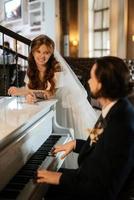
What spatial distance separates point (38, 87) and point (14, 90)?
0.93 ft

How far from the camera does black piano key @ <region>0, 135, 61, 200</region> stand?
1.67 meters

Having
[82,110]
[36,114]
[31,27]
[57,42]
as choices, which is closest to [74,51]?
[57,42]

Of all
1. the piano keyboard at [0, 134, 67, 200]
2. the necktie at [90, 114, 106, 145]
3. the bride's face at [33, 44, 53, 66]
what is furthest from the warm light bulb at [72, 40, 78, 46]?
the necktie at [90, 114, 106, 145]

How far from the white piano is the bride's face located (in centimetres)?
40

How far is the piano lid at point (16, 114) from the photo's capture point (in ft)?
5.86

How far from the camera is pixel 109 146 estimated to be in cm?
157

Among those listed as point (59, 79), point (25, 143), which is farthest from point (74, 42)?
point (25, 143)

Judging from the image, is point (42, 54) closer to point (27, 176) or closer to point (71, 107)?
point (71, 107)

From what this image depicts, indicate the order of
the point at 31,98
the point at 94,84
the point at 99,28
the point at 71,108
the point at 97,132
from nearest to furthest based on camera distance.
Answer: the point at 94,84
the point at 97,132
the point at 31,98
the point at 71,108
the point at 99,28

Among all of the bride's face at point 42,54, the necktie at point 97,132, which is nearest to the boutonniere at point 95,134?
the necktie at point 97,132

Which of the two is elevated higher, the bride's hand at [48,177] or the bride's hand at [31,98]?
the bride's hand at [31,98]

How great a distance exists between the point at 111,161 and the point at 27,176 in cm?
51

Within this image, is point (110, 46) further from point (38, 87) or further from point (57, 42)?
point (38, 87)

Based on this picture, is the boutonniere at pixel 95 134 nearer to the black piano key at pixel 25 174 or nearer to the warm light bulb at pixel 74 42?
the black piano key at pixel 25 174
